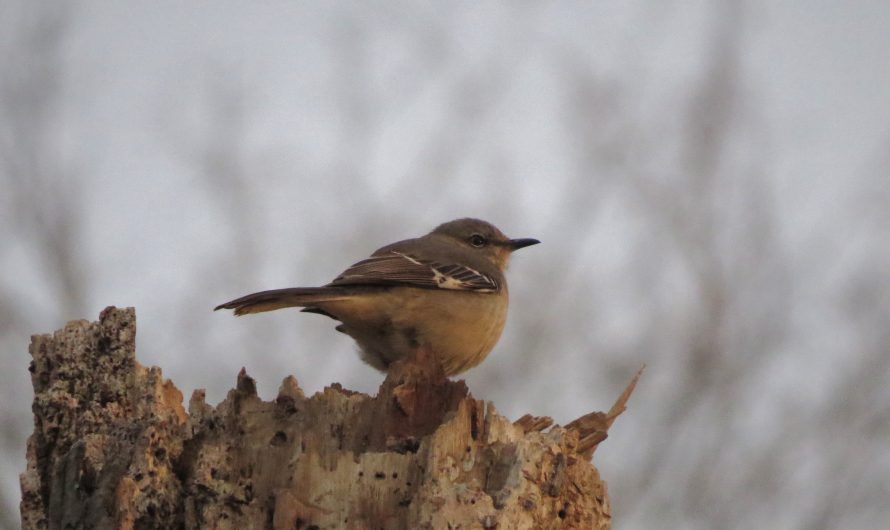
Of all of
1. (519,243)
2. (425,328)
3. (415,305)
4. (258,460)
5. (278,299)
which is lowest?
(258,460)

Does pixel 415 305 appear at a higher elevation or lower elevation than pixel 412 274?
lower

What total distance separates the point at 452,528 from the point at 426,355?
123 centimetres

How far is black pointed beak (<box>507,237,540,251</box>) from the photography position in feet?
27.6

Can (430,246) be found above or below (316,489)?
above

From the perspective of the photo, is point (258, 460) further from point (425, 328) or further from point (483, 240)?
point (483, 240)

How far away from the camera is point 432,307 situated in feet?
22.5

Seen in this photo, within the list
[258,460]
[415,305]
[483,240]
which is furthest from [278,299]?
[483,240]

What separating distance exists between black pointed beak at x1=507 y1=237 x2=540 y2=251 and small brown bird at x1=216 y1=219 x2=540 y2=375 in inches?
34.7

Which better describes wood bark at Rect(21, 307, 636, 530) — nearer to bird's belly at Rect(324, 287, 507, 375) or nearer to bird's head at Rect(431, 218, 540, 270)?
bird's belly at Rect(324, 287, 507, 375)

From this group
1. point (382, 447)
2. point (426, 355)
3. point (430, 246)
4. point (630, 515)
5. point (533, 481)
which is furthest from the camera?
point (630, 515)

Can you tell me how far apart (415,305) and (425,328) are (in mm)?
160

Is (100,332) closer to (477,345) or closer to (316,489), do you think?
(316,489)

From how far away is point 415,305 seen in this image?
6797 millimetres

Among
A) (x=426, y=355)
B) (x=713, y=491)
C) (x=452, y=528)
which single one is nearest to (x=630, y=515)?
(x=713, y=491)
